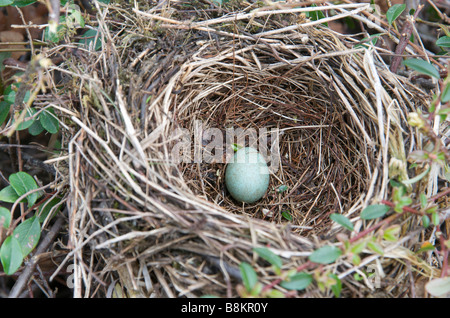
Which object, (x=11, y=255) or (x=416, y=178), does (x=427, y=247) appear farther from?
(x=11, y=255)

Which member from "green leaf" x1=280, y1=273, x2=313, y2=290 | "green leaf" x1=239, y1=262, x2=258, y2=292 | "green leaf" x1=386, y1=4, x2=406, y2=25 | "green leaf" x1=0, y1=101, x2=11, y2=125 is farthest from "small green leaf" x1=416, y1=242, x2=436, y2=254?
"green leaf" x1=0, y1=101, x2=11, y2=125

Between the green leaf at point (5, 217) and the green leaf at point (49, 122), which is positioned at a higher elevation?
the green leaf at point (49, 122)

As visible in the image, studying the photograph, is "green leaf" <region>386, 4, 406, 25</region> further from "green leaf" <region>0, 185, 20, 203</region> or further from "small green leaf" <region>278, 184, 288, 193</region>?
"green leaf" <region>0, 185, 20, 203</region>

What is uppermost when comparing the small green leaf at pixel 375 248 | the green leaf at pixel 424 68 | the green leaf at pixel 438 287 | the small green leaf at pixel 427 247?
the green leaf at pixel 424 68

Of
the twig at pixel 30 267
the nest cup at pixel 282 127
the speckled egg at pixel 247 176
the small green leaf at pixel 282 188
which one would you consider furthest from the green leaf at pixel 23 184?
the small green leaf at pixel 282 188

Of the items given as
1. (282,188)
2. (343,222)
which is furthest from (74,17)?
(343,222)
